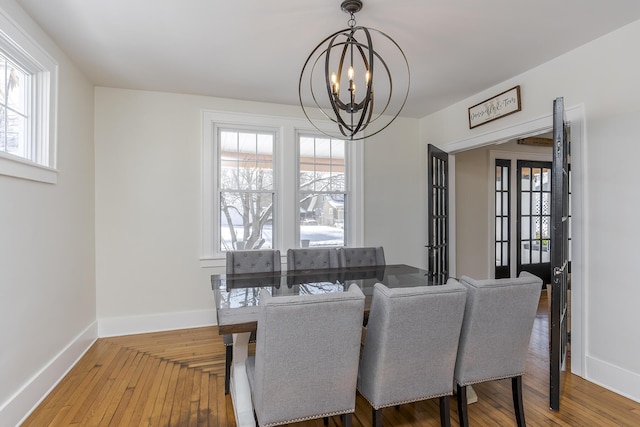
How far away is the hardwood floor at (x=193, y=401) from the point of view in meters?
2.12

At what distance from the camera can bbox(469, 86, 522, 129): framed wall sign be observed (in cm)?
320

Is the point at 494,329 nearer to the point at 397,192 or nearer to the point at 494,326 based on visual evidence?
the point at 494,326

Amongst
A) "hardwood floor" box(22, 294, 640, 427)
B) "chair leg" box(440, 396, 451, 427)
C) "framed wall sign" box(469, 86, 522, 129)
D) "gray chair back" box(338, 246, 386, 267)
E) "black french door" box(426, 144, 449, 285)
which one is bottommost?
"hardwood floor" box(22, 294, 640, 427)

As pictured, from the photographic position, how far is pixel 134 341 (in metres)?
3.40

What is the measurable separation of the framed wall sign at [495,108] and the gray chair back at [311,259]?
6.74ft

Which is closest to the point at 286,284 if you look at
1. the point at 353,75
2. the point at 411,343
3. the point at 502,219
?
the point at 411,343

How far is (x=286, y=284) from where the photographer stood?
251cm

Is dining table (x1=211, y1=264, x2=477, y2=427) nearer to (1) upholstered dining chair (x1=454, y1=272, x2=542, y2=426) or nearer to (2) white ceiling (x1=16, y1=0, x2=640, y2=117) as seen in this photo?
(1) upholstered dining chair (x1=454, y1=272, x2=542, y2=426)

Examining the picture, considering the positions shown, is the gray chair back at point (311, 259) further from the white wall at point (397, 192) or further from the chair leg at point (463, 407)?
the chair leg at point (463, 407)

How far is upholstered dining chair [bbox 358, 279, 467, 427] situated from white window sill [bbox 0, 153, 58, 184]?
7.03ft

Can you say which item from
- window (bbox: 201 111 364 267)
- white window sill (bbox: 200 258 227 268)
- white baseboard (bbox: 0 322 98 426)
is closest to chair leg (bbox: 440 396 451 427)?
white baseboard (bbox: 0 322 98 426)

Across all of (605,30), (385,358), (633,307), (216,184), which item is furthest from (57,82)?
(633,307)

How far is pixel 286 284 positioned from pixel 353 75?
1486 millimetres

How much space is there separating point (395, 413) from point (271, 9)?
8.79ft
